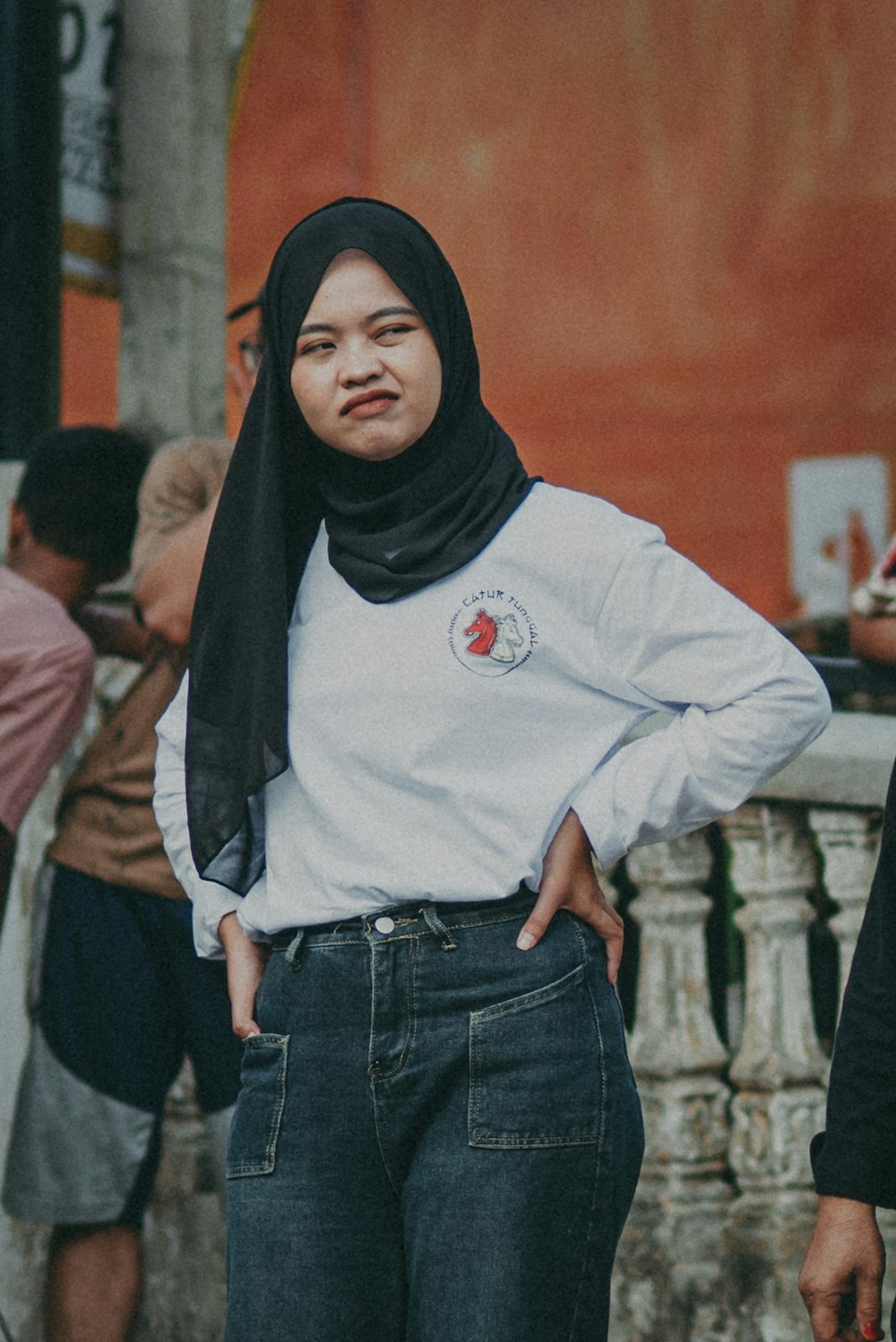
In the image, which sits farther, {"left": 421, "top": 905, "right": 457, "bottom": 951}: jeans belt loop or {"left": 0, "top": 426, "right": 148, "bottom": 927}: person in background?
{"left": 0, "top": 426, "right": 148, "bottom": 927}: person in background

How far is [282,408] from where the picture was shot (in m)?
2.01

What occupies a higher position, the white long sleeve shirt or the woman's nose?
the woman's nose

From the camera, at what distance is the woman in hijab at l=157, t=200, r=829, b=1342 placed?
1772 mm

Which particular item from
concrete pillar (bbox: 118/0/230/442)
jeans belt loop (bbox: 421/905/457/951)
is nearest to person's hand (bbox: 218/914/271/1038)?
jeans belt loop (bbox: 421/905/457/951)

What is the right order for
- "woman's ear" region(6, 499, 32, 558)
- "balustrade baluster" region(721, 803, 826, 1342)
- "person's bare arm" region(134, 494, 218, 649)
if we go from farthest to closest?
"woman's ear" region(6, 499, 32, 558), "balustrade baluster" region(721, 803, 826, 1342), "person's bare arm" region(134, 494, 218, 649)

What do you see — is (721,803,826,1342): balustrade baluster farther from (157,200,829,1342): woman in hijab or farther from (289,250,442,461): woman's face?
(289,250,442,461): woman's face

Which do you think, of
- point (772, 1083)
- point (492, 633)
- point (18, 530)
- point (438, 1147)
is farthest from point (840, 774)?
point (18, 530)

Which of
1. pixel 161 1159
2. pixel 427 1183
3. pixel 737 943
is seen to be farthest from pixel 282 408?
pixel 161 1159

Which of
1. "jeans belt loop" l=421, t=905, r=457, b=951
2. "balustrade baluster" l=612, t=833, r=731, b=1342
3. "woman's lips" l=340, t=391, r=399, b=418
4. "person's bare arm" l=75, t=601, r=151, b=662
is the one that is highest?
"woman's lips" l=340, t=391, r=399, b=418

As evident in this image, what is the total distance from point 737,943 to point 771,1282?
0.64 m

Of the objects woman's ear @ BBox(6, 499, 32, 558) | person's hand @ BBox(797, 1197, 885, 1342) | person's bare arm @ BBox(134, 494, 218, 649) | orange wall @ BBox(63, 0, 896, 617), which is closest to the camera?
person's hand @ BBox(797, 1197, 885, 1342)

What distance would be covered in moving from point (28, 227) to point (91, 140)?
54 cm

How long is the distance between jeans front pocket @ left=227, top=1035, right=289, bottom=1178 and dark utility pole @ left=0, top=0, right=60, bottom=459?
8.94 feet

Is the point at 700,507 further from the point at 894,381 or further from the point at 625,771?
the point at 625,771
